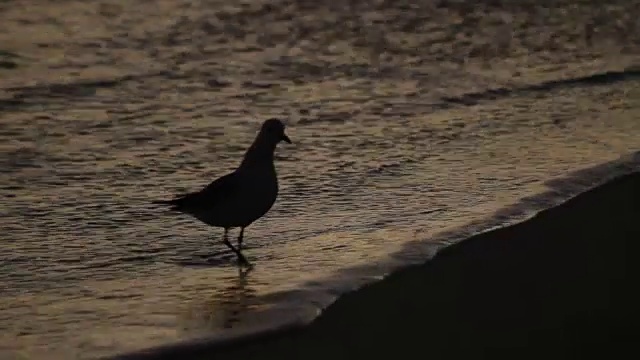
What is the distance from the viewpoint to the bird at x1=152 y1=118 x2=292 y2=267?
809 cm

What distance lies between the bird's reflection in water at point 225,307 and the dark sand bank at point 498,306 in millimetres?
370

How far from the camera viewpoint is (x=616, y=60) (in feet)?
49.6

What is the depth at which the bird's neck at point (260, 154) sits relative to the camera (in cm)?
826

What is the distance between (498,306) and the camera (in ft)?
22.3

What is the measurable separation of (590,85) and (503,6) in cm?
517

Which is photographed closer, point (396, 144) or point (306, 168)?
point (306, 168)

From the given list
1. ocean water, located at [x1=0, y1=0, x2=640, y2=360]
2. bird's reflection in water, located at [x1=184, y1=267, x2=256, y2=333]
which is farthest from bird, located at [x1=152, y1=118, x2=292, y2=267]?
bird's reflection in water, located at [x1=184, y1=267, x2=256, y2=333]

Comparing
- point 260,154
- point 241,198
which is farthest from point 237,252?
point 260,154

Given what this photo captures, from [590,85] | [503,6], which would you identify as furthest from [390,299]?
[503,6]

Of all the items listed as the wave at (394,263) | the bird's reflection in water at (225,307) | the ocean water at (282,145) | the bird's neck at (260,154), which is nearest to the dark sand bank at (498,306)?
the wave at (394,263)

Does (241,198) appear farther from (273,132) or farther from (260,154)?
(273,132)

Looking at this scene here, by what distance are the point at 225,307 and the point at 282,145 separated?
3959 mm

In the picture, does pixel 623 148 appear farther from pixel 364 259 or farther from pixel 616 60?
pixel 616 60

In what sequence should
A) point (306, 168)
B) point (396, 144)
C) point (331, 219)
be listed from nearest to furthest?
1. point (331, 219)
2. point (306, 168)
3. point (396, 144)
